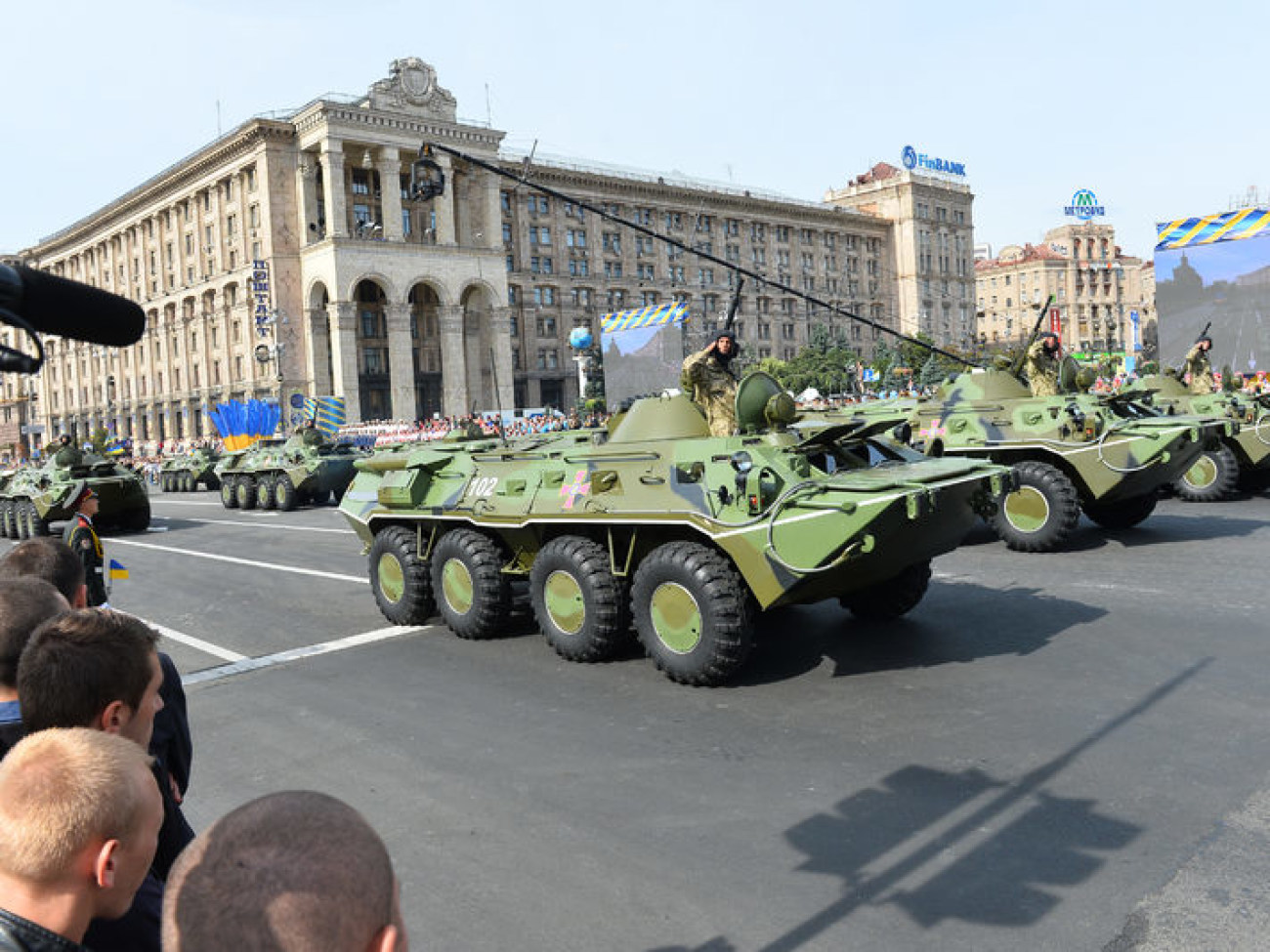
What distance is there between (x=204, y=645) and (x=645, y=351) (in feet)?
80.8

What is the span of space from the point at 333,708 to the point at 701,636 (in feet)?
8.00

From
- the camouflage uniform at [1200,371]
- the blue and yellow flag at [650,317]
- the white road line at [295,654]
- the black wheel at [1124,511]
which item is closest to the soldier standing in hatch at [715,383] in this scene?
Answer: the white road line at [295,654]

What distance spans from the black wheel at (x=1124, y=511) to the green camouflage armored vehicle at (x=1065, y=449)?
11 millimetres

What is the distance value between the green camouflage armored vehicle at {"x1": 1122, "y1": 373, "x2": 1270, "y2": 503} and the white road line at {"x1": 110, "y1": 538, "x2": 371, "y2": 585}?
10.4 metres

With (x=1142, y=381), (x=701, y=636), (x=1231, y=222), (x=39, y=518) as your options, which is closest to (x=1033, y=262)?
(x=1231, y=222)

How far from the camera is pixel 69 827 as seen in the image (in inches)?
71.3

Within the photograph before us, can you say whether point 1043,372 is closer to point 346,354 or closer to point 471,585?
point 471,585

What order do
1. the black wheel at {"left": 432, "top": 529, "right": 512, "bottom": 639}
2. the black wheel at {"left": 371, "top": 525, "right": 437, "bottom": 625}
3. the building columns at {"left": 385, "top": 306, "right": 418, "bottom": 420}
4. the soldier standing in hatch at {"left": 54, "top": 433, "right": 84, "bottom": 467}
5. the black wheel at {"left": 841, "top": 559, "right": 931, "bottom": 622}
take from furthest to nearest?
the building columns at {"left": 385, "top": 306, "right": 418, "bottom": 420}
the soldier standing in hatch at {"left": 54, "top": 433, "right": 84, "bottom": 467}
the black wheel at {"left": 371, "top": 525, "right": 437, "bottom": 625}
the black wheel at {"left": 432, "top": 529, "right": 512, "bottom": 639}
the black wheel at {"left": 841, "top": 559, "right": 931, "bottom": 622}

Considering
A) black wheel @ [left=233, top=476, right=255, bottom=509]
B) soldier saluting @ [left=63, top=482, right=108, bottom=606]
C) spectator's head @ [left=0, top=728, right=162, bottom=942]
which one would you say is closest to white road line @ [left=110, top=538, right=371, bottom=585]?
soldier saluting @ [left=63, top=482, right=108, bottom=606]

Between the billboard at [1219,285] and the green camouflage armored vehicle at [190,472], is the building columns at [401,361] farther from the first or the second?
the billboard at [1219,285]

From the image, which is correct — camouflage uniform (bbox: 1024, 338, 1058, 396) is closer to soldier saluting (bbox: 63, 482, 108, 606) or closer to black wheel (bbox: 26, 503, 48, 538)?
soldier saluting (bbox: 63, 482, 108, 606)

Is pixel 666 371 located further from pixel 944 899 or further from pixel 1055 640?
pixel 944 899

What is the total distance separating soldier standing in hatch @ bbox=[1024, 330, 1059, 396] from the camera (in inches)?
534

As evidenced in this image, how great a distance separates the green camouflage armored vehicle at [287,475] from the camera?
22.3 m
